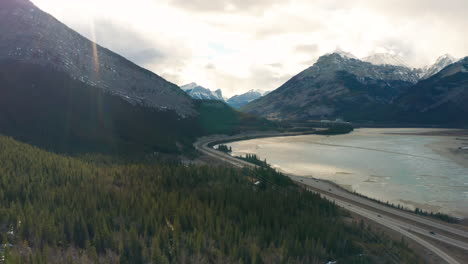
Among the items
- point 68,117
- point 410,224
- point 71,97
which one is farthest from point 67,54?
point 410,224

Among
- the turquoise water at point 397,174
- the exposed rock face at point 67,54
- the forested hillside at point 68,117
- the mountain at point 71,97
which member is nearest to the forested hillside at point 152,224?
the turquoise water at point 397,174

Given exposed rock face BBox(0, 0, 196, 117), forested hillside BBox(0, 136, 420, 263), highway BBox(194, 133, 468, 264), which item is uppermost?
exposed rock face BBox(0, 0, 196, 117)

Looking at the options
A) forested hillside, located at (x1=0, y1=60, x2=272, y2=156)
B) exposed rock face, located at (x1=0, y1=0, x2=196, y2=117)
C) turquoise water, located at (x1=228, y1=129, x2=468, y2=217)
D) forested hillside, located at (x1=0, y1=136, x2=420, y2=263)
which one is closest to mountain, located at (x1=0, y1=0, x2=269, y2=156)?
forested hillside, located at (x1=0, y1=60, x2=272, y2=156)

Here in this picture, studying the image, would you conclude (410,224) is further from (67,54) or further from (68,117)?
(67,54)

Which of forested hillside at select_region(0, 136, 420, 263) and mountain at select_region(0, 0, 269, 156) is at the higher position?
mountain at select_region(0, 0, 269, 156)

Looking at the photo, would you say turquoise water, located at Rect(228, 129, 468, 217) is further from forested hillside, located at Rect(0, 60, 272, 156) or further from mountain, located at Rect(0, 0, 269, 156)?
mountain, located at Rect(0, 0, 269, 156)

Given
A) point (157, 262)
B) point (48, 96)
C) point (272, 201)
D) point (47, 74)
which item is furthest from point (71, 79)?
point (157, 262)

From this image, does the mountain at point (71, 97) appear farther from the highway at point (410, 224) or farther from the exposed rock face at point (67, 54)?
the highway at point (410, 224)
